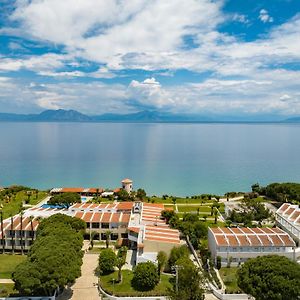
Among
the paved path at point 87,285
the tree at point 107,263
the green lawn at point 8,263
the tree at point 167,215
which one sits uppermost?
the tree at point 167,215

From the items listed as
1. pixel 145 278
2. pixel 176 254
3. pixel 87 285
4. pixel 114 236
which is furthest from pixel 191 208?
pixel 87 285

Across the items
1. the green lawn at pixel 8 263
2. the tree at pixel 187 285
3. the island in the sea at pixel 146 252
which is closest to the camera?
the tree at pixel 187 285

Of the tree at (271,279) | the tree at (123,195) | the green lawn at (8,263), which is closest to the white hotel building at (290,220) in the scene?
the tree at (271,279)

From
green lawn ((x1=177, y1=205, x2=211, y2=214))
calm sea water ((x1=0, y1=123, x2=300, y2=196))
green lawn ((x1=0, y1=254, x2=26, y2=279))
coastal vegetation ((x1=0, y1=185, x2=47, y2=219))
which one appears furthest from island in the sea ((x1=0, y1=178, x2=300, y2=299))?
calm sea water ((x1=0, y1=123, x2=300, y2=196))

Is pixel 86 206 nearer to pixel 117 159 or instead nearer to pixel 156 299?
pixel 156 299

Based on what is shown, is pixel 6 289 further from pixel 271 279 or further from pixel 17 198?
pixel 17 198

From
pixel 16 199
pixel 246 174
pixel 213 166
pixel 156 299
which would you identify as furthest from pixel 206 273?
pixel 213 166

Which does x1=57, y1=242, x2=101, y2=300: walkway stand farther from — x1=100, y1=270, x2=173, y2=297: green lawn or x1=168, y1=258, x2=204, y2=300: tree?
x1=168, y1=258, x2=204, y2=300: tree

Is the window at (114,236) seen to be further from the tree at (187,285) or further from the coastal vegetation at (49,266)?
the tree at (187,285)
